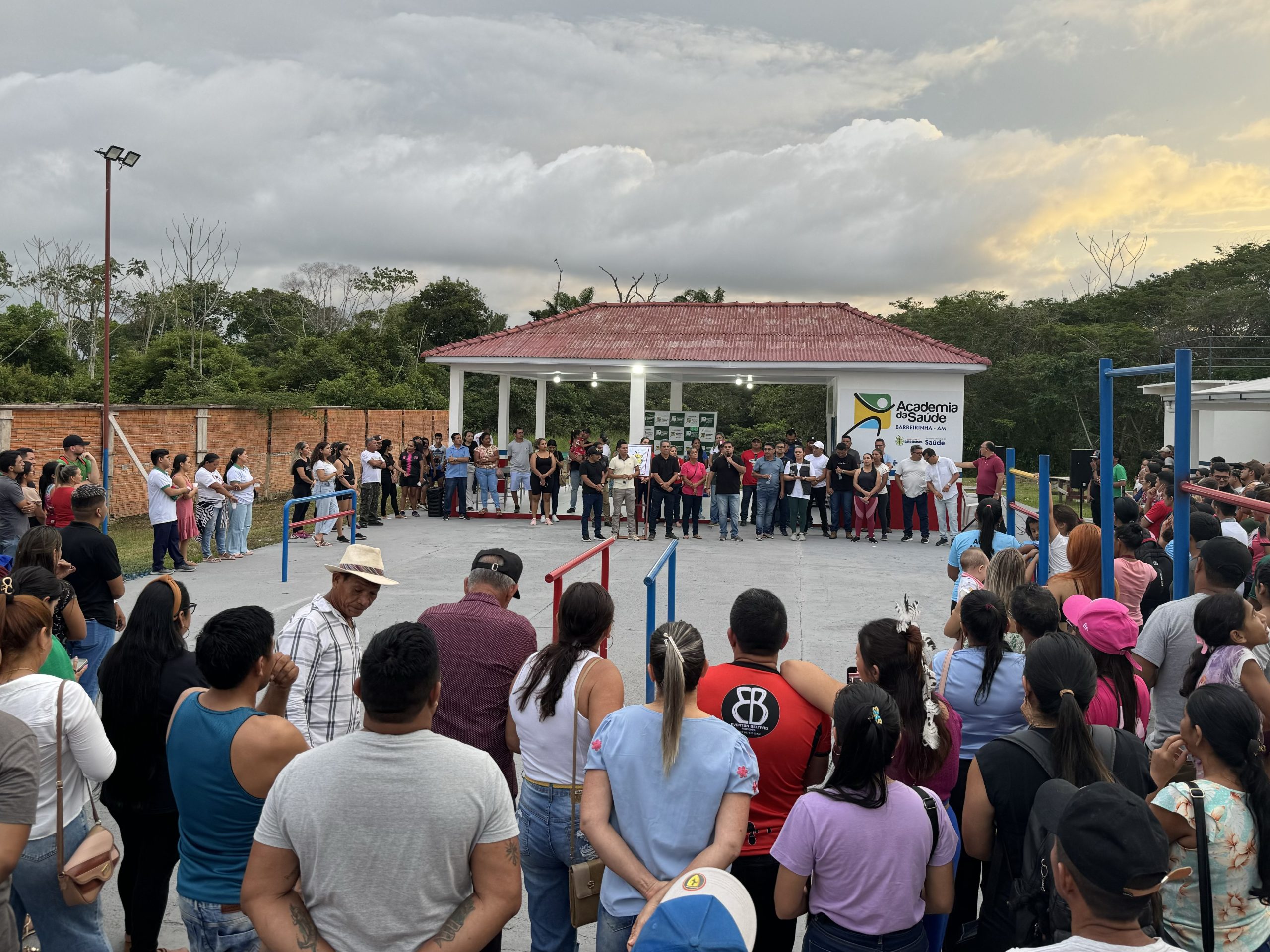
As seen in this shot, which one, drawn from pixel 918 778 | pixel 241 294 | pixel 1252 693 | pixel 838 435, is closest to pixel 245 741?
pixel 918 778

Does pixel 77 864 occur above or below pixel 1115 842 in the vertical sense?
below

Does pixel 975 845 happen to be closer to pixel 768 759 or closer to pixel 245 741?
pixel 768 759

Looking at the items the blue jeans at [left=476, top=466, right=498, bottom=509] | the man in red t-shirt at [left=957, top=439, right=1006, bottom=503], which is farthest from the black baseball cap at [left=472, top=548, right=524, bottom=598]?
the blue jeans at [left=476, top=466, right=498, bottom=509]

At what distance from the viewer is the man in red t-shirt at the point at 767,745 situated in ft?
9.83

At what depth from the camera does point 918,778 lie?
314cm

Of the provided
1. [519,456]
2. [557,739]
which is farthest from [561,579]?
[519,456]

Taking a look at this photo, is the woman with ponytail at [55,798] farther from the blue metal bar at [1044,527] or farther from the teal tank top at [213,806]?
the blue metal bar at [1044,527]

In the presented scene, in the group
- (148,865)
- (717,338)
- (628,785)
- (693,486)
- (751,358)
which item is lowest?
(148,865)

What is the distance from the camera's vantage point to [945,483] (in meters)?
16.8

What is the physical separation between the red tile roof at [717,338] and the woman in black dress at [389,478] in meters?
3.29

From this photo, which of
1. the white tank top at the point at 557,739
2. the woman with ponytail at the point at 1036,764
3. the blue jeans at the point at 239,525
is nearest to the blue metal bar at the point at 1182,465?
the woman with ponytail at the point at 1036,764

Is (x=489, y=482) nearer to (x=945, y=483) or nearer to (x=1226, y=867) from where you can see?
(x=945, y=483)

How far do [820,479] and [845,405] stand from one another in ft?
12.0

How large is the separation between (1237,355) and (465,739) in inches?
1436
